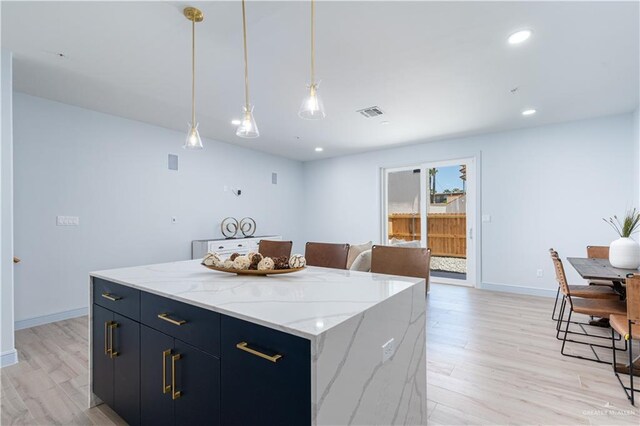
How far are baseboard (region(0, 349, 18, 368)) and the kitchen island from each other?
1248mm

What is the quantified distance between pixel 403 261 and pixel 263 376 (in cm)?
172

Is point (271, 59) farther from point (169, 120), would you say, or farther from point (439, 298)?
point (439, 298)

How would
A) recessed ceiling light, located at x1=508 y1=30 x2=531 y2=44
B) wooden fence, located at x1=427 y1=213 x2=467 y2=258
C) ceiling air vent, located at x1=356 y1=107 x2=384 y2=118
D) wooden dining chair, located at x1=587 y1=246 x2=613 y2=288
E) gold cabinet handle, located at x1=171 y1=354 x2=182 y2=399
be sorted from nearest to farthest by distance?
gold cabinet handle, located at x1=171 y1=354 x2=182 y2=399
recessed ceiling light, located at x1=508 y1=30 x2=531 y2=44
wooden dining chair, located at x1=587 y1=246 x2=613 y2=288
ceiling air vent, located at x1=356 y1=107 x2=384 y2=118
wooden fence, located at x1=427 y1=213 x2=467 y2=258

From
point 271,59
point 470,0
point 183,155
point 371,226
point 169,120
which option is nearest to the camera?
point 470,0

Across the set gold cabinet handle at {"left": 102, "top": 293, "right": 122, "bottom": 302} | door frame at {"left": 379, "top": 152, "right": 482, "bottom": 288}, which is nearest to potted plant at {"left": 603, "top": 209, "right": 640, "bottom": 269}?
door frame at {"left": 379, "top": 152, "right": 482, "bottom": 288}

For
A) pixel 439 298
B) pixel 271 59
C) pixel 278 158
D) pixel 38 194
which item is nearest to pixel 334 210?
pixel 278 158

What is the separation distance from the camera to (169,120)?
4.34 m

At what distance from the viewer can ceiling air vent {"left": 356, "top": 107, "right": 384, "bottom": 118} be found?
3848 millimetres

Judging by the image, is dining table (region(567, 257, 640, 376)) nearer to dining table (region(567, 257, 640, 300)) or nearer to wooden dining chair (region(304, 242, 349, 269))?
dining table (region(567, 257, 640, 300))

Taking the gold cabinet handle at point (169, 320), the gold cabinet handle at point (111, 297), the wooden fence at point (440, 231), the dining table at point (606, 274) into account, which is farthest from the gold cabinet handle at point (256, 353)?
the wooden fence at point (440, 231)

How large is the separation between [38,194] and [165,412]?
343 centimetres

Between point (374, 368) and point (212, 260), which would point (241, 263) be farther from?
point (374, 368)

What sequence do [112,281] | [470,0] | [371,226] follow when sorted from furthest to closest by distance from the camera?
[371,226]
[470,0]
[112,281]

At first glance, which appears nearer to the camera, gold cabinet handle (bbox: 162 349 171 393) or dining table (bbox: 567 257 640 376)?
gold cabinet handle (bbox: 162 349 171 393)
